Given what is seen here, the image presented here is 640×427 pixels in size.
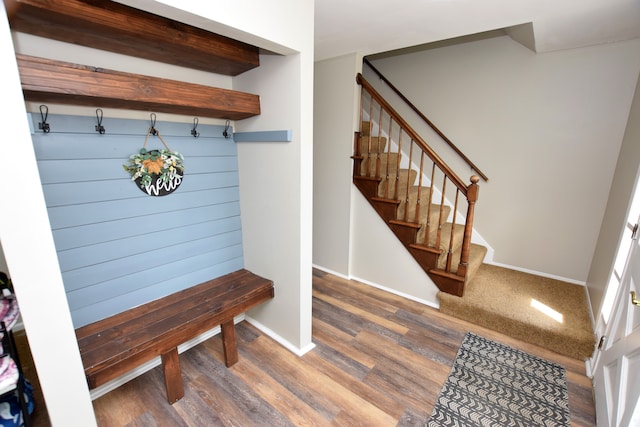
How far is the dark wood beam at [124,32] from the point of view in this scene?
1.12m

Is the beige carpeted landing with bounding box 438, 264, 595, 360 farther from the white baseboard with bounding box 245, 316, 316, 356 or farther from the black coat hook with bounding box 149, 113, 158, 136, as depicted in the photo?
the black coat hook with bounding box 149, 113, 158, 136

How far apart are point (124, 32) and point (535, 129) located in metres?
3.40

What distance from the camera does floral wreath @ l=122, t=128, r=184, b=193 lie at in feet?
5.45

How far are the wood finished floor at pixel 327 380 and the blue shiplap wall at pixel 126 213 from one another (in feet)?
1.87

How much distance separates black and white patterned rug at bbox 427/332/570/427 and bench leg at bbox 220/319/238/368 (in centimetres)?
129

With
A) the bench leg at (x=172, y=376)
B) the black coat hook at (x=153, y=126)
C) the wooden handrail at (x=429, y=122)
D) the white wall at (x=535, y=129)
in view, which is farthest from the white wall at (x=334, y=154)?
the bench leg at (x=172, y=376)

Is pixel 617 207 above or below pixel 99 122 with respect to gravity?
below

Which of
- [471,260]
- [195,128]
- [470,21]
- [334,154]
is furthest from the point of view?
[334,154]

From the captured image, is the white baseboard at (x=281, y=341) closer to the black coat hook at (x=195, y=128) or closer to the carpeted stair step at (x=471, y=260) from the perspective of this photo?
the carpeted stair step at (x=471, y=260)

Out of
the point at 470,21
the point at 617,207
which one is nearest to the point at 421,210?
the point at 617,207

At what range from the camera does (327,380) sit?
6.09ft

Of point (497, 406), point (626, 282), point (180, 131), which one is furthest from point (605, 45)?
point (180, 131)

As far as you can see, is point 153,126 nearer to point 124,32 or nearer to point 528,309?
point 124,32

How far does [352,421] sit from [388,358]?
578 millimetres
